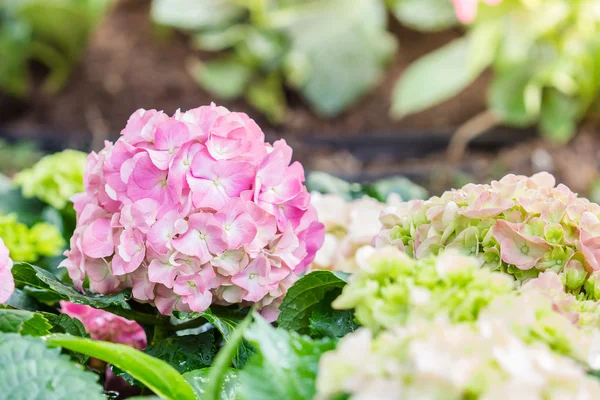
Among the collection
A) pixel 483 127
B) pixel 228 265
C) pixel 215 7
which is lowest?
pixel 483 127

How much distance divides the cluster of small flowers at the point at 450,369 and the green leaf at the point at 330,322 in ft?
0.94

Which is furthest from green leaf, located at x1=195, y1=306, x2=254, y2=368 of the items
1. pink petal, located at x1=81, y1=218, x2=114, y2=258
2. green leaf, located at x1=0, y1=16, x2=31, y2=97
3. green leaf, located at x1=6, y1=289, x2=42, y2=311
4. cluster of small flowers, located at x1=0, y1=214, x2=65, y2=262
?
green leaf, located at x1=0, y1=16, x2=31, y2=97

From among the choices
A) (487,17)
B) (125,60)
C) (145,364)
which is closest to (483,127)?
(487,17)

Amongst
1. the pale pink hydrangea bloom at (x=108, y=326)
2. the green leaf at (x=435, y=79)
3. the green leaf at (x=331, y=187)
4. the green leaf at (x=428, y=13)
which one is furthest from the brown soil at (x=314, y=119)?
the pale pink hydrangea bloom at (x=108, y=326)

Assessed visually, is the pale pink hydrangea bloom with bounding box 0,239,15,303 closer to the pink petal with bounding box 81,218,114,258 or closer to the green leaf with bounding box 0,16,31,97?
the pink petal with bounding box 81,218,114,258

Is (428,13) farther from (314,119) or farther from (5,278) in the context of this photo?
(5,278)

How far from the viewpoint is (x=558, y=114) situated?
2.87 m

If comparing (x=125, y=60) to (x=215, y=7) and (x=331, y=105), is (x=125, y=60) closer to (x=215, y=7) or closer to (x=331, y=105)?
(x=215, y=7)

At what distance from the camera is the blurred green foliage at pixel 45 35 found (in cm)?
330

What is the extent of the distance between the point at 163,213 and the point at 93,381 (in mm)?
181

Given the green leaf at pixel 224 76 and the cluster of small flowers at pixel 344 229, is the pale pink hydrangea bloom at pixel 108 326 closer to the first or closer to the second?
the cluster of small flowers at pixel 344 229

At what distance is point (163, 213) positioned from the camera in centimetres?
72

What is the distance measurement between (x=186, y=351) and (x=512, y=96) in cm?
230

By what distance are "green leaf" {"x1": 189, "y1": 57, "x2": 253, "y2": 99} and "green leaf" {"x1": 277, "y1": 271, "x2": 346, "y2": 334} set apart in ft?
8.11
